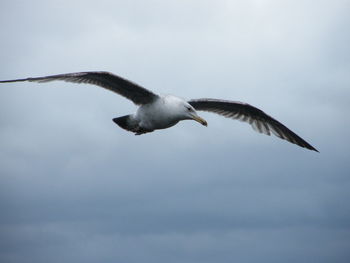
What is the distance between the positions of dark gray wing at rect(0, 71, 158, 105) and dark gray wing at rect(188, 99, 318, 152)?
2.86m

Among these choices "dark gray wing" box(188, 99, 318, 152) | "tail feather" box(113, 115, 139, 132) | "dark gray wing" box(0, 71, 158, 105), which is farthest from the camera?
"dark gray wing" box(188, 99, 318, 152)

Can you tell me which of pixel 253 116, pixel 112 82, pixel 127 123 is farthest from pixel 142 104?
pixel 253 116

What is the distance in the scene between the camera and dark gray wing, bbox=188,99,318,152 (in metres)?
21.7

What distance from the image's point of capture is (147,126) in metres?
19.0

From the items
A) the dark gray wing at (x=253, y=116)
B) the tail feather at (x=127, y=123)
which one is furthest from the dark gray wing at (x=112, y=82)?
the dark gray wing at (x=253, y=116)

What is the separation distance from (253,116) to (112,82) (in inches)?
243

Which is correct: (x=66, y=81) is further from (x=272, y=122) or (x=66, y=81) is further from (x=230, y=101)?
(x=272, y=122)

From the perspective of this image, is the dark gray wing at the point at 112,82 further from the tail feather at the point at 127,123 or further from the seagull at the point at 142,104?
the tail feather at the point at 127,123

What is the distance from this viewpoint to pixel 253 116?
22688 millimetres

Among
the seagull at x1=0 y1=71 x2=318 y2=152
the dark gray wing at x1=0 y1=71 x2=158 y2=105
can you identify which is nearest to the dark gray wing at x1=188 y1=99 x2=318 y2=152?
the seagull at x1=0 y1=71 x2=318 y2=152

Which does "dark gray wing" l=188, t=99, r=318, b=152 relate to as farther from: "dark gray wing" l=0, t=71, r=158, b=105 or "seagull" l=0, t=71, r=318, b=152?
"dark gray wing" l=0, t=71, r=158, b=105

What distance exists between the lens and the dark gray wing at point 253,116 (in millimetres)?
21712

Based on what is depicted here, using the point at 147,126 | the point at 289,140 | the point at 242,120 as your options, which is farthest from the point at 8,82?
the point at 289,140

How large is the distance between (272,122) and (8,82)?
10061mm
